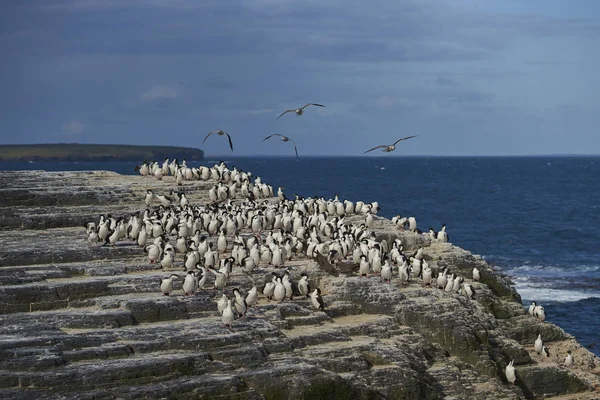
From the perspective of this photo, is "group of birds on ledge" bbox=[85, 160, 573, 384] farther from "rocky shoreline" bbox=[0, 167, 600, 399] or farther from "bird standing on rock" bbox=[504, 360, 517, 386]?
"rocky shoreline" bbox=[0, 167, 600, 399]

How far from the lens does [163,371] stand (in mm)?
27578

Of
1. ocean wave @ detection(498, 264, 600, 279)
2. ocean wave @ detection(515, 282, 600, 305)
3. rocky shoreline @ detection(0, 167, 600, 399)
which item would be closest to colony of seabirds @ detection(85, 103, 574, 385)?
rocky shoreline @ detection(0, 167, 600, 399)

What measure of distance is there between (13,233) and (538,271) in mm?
40436

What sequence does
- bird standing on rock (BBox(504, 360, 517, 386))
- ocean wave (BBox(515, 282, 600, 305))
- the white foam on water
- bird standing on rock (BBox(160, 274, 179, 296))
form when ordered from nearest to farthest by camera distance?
1. bird standing on rock (BBox(160, 274, 179, 296))
2. bird standing on rock (BBox(504, 360, 517, 386))
3. ocean wave (BBox(515, 282, 600, 305))
4. the white foam on water

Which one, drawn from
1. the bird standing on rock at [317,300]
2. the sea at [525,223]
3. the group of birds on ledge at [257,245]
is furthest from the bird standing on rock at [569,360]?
the bird standing on rock at [317,300]

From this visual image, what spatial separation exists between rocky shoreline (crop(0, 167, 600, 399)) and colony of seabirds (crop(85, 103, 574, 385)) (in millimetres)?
492

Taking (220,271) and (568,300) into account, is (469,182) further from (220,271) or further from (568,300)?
(220,271)

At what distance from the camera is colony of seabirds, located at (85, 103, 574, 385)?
115ft

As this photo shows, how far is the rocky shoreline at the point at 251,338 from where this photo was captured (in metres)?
27.4

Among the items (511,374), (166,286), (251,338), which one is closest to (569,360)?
(511,374)

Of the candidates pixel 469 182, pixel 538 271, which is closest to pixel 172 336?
pixel 538 271

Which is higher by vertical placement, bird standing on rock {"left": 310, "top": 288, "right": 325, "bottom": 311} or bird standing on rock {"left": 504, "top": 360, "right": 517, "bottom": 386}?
bird standing on rock {"left": 310, "top": 288, "right": 325, "bottom": 311}

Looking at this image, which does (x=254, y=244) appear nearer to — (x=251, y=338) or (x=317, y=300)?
(x=317, y=300)

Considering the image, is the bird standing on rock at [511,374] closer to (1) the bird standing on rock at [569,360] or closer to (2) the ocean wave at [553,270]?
(1) the bird standing on rock at [569,360]
